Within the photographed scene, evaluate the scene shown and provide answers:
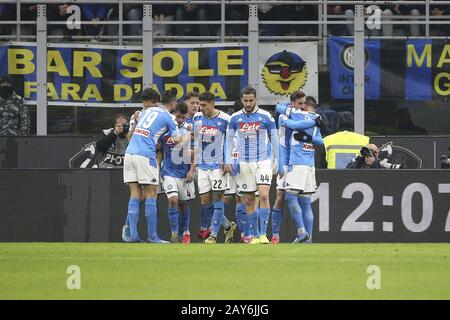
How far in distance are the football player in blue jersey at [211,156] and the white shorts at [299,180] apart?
3.09ft

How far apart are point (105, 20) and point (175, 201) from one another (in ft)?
16.6

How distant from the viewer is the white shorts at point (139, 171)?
719 inches

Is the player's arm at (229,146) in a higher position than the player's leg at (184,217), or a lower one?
higher

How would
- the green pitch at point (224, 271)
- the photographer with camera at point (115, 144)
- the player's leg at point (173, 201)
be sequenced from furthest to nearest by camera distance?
the photographer with camera at point (115, 144)
the player's leg at point (173, 201)
the green pitch at point (224, 271)

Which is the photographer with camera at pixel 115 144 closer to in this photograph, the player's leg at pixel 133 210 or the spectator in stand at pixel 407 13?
the player's leg at pixel 133 210

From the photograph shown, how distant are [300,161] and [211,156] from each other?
132 cm

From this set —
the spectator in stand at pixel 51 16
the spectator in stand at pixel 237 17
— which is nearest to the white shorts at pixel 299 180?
the spectator in stand at pixel 237 17

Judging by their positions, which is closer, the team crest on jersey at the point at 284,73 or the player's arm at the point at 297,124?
the player's arm at the point at 297,124

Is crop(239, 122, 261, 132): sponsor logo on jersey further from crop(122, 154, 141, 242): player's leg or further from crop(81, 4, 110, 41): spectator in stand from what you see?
crop(81, 4, 110, 41): spectator in stand

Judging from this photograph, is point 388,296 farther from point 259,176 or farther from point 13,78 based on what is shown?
point 13,78

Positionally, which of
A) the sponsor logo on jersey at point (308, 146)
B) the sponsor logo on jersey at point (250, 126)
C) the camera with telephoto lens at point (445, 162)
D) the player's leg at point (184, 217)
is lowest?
the player's leg at point (184, 217)

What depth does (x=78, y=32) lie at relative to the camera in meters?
22.0
